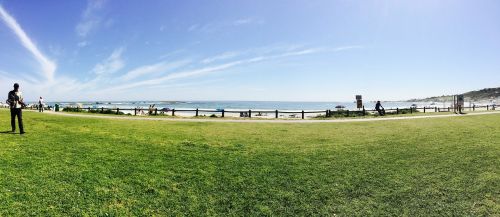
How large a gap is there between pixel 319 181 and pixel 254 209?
217 cm

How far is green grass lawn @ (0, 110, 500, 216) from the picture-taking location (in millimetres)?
6047

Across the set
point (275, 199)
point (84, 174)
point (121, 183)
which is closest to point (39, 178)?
point (84, 174)

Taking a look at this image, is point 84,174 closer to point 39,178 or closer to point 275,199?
point 39,178

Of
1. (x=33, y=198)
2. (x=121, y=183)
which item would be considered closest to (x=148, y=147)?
(x=121, y=183)

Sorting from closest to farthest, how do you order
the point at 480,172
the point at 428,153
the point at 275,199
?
the point at 275,199 < the point at 480,172 < the point at 428,153

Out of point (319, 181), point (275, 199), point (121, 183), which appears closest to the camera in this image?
point (275, 199)

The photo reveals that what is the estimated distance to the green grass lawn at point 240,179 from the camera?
6047 millimetres

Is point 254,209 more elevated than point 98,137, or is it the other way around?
point 98,137

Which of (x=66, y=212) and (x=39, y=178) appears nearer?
(x=66, y=212)

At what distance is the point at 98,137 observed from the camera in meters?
12.7

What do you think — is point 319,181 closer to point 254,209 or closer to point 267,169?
point 267,169

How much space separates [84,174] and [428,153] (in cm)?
1023

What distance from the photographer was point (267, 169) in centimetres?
859

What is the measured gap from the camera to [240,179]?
7.68 m
